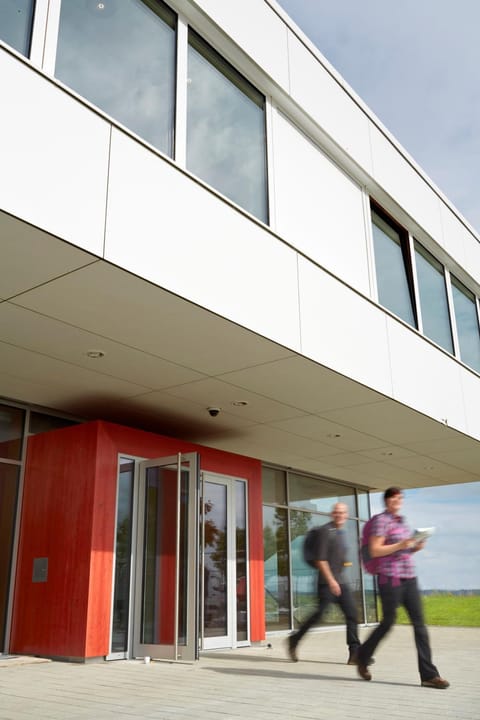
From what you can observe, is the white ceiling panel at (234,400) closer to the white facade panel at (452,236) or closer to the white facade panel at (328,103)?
the white facade panel at (328,103)

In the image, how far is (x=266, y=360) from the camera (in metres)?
7.45

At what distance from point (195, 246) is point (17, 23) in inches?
86.0

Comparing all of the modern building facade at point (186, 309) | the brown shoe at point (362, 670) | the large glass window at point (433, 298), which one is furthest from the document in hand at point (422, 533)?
the large glass window at point (433, 298)

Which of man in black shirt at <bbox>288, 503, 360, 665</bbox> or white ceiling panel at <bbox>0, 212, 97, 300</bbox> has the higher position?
white ceiling panel at <bbox>0, 212, 97, 300</bbox>

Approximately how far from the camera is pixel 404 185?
11.1m

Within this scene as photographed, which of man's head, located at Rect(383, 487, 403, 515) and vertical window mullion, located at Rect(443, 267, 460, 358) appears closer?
man's head, located at Rect(383, 487, 403, 515)

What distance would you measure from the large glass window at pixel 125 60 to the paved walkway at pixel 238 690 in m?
4.65

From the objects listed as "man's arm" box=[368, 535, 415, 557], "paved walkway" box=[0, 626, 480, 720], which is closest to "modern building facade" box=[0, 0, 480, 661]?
"paved walkway" box=[0, 626, 480, 720]

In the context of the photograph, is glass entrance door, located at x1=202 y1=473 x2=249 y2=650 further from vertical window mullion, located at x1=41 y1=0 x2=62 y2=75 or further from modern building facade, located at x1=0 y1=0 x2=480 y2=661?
vertical window mullion, located at x1=41 y1=0 x2=62 y2=75

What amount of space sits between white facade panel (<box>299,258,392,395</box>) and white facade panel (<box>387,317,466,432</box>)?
33 cm

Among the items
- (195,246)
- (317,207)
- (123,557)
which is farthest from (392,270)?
(123,557)

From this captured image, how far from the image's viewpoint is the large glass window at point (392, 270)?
10000 millimetres

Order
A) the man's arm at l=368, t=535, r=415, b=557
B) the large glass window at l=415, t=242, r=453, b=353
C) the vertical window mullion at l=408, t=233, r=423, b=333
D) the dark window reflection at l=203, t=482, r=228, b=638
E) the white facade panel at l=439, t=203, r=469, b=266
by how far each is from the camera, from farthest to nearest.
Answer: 1. the white facade panel at l=439, t=203, r=469, b=266
2. the large glass window at l=415, t=242, r=453, b=353
3. the vertical window mullion at l=408, t=233, r=423, b=333
4. the dark window reflection at l=203, t=482, r=228, b=638
5. the man's arm at l=368, t=535, r=415, b=557

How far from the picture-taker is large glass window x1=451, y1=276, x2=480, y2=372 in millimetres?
12703
